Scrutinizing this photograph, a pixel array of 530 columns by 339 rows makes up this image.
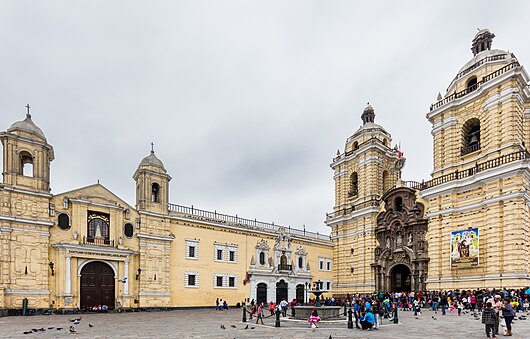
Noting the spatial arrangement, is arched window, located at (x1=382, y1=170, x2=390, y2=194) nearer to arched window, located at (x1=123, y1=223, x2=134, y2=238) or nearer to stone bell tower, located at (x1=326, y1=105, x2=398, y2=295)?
stone bell tower, located at (x1=326, y1=105, x2=398, y2=295)

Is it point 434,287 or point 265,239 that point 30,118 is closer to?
point 265,239

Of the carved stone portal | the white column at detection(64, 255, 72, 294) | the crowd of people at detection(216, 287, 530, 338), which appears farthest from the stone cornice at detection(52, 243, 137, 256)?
the carved stone portal

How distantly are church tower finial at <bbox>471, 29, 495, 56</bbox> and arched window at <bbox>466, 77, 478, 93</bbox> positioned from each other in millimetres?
3666

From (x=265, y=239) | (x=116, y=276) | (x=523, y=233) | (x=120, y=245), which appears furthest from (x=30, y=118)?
(x=523, y=233)

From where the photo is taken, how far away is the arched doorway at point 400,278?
34.8 metres

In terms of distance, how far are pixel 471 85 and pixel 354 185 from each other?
52.4 ft

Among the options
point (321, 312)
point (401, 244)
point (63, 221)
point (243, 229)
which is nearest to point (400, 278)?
point (401, 244)

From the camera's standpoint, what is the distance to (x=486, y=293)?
2347 centimetres

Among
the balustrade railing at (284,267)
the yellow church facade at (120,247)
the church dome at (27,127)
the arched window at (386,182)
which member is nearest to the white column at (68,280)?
the yellow church facade at (120,247)

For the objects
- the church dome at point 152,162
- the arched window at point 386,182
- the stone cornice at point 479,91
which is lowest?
the arched window at point 386,182

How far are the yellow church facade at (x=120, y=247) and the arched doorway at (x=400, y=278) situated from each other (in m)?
7.87

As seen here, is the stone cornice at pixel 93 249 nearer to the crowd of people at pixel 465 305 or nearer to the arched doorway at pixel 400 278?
the crowd of people at pixel 465 305

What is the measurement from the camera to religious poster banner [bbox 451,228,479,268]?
26.9m

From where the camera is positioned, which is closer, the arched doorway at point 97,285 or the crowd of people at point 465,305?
the crowd of people at point 465,305
